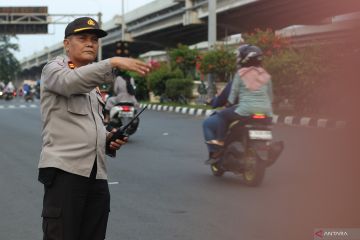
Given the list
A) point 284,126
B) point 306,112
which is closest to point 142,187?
point 284,126

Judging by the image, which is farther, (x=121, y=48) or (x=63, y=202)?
(x=121, y=48)

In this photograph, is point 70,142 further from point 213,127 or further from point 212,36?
point 212,36

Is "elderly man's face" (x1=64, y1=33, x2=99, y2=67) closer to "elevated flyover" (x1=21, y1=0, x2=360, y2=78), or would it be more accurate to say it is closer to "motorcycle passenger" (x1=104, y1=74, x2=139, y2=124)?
"motorcycle passenger" (x1=104, y1=74, x2=139, y2=124)

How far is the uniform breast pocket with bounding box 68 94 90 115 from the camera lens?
142 inches

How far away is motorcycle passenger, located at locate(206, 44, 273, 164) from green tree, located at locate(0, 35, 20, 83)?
376 feet

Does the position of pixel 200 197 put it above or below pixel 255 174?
below

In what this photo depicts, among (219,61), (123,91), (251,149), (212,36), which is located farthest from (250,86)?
(212,36)

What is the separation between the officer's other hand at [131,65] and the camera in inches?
130

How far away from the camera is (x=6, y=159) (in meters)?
11.5

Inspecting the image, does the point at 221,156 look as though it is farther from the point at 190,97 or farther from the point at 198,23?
the point at 198,23

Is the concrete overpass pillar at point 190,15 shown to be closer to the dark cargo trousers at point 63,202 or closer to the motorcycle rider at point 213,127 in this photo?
the motorcycle rider at point 213,127

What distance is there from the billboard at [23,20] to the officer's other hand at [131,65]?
63511mm

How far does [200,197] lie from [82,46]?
14.2 ft

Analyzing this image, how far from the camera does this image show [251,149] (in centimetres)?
854
